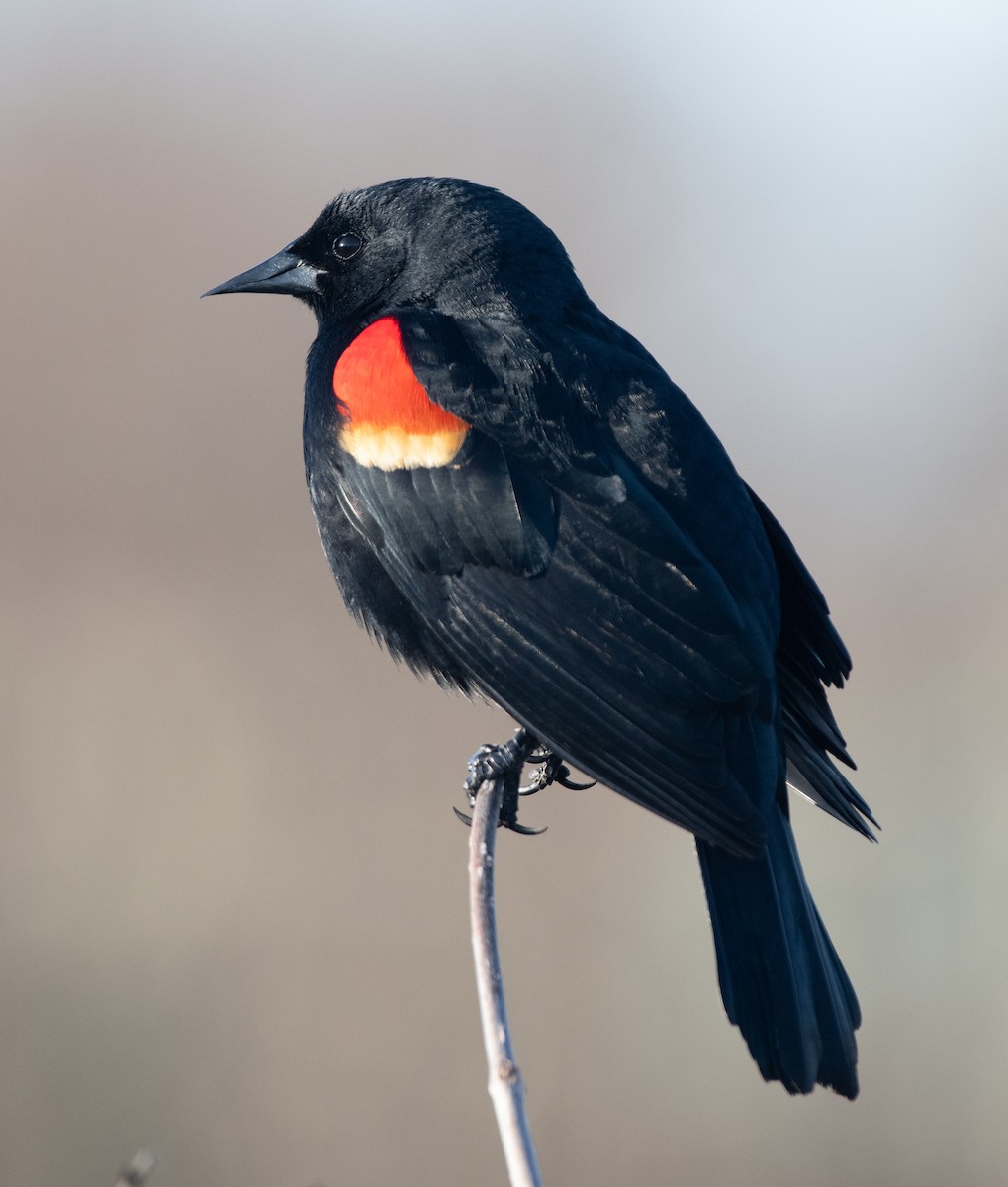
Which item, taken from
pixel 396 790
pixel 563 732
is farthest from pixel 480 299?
pixel 396 790

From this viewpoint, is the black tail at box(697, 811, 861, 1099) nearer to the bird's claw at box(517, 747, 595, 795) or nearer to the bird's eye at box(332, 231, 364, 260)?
the bird's claw at box(517, 747, 595, 795)

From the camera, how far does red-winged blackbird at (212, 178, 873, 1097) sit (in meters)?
2.20

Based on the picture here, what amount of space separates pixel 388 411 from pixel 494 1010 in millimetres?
1281

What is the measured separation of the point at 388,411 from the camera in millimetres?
2539

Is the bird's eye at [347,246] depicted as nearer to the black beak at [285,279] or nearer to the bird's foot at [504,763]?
the black beak at [285,279]

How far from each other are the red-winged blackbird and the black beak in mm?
294

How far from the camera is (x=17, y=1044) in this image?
4223 millimetres

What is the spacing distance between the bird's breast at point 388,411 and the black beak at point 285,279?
491mm

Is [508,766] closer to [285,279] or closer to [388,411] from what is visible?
[388,411]

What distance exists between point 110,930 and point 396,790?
104 centimetres

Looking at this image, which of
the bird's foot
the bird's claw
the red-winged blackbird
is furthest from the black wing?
the bird's claw

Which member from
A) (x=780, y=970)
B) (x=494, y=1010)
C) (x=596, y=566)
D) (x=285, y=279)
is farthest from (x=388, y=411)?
(x=494, y=1010)

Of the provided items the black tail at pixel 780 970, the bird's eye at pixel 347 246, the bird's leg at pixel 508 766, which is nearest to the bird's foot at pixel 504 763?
the bird's leg at pixel 508 766

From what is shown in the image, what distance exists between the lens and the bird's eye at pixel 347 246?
10.1 feet
